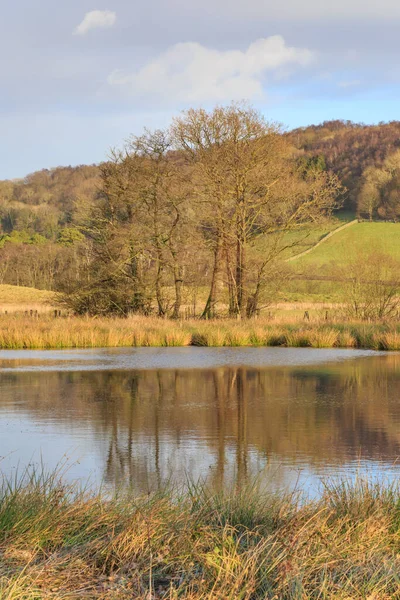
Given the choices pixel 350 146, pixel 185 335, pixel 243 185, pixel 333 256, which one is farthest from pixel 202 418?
pixel 350 146

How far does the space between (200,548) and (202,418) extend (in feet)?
23.8

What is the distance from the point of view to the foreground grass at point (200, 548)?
4090 mm

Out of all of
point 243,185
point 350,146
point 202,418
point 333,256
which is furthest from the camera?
point 350,146

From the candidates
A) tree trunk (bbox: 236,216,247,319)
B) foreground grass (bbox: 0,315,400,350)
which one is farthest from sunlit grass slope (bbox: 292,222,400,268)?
foreground grass (bbox: 0,315,400,350)

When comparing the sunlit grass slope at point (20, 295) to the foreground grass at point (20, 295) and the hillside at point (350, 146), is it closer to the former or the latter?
the foreground grass at point (20, 295)

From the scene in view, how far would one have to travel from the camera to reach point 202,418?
11.9 metres

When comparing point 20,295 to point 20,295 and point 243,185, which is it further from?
point 243,185

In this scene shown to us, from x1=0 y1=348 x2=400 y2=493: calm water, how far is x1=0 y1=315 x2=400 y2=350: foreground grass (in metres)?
4.00

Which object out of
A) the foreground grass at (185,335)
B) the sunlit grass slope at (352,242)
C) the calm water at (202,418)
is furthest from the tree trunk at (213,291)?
the sunlit grass slope at (352,242)

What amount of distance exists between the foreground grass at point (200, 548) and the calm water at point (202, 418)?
83 centimetres

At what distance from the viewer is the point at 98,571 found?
14.7 ft

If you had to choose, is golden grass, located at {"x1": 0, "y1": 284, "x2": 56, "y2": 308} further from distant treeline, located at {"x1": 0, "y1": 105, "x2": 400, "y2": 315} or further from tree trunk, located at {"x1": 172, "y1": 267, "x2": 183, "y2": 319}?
tree trunk, located at {"x1": 172, "y1": 267, "x2": 183, "y2": 319}

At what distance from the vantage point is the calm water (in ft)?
27.8

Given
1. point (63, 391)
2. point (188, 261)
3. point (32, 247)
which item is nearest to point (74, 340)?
point (188, 261)
